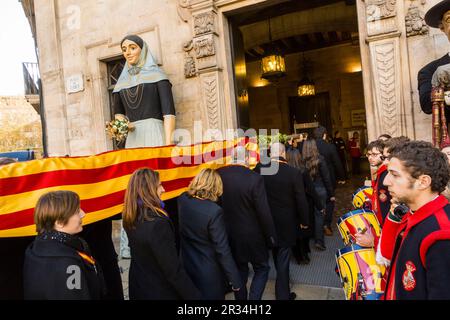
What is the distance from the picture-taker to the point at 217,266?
2703mm

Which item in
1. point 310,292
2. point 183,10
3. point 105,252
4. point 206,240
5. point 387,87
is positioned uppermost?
point 183,10

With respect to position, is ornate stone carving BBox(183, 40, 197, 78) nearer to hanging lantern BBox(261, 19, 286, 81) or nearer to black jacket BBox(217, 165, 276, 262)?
hanging lantern BBox(261, 19, 286, 81)

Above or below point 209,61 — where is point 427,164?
below

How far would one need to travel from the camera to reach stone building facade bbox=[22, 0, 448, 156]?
4.73 meters

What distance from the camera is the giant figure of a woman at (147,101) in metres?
5.40

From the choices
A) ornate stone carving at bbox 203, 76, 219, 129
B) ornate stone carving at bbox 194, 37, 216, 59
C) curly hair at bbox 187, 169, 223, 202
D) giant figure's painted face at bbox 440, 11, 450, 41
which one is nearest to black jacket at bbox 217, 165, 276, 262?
curly hair at bbox 187, 169, 223, 202

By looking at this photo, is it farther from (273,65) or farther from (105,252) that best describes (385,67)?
(105,252)

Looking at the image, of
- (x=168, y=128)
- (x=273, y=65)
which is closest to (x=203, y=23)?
(x=168, y=128)

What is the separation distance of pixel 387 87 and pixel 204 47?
3116 mm

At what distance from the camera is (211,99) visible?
592 cm

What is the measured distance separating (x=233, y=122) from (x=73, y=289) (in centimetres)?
461
